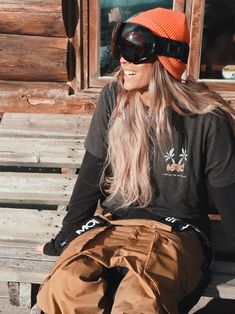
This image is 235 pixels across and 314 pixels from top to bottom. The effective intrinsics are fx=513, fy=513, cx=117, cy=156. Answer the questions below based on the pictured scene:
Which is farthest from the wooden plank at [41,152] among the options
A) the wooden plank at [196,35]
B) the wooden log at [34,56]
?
the wooden plank at [196,35]

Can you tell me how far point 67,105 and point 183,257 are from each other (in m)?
2.05

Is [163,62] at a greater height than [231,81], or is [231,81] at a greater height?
[163,62]

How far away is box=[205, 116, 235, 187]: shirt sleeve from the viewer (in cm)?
217

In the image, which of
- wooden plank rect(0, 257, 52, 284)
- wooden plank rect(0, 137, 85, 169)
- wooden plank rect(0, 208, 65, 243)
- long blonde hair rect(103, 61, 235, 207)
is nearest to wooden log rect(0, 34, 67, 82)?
wooden plank rect(0, 137, 85, 169)

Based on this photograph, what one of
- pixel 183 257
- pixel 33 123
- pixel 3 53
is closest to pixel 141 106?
pixel 183 257

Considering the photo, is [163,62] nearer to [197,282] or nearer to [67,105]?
[197,282]

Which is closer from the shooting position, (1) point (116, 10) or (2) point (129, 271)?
(2) point (129, 271)

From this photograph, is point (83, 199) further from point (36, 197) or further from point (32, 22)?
point (32, 22)

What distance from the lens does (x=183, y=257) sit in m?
2.07

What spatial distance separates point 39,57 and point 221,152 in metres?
1.98

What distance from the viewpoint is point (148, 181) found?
88.9 inches

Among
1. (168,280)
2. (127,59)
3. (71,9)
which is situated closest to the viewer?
(168,280)

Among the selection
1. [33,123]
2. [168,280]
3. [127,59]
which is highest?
[127,59]

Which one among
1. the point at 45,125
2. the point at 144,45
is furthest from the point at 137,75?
the point at 45,125
